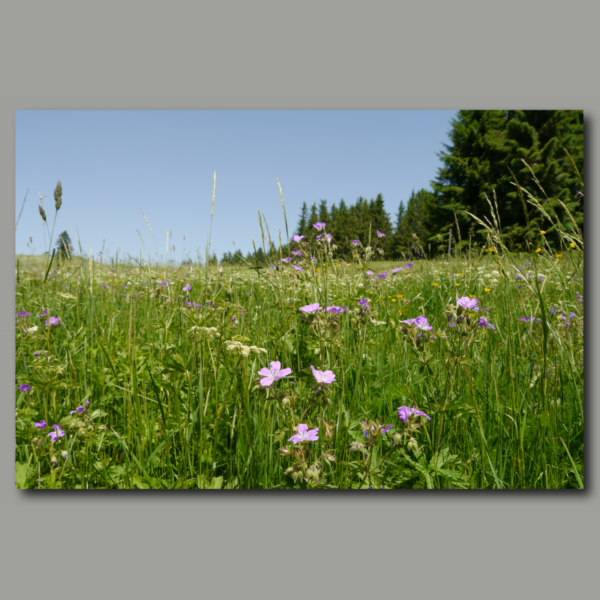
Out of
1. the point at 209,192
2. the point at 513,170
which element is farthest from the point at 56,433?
the point at 513,170

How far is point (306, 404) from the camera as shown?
164 centimetres

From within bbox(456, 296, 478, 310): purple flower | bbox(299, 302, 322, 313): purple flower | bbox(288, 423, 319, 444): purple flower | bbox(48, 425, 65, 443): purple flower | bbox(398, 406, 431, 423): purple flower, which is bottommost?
bbox(48, 425, 65, 443): purple flower

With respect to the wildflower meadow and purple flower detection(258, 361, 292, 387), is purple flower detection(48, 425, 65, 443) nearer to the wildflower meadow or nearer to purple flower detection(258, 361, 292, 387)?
the wildflower meadow

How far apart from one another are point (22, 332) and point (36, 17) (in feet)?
4.99

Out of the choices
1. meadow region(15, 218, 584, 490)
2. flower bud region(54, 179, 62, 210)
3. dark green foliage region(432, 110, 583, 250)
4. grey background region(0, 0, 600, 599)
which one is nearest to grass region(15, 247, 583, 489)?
meadow region(15, 218, 584, 490)

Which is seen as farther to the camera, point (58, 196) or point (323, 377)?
point (58, 196)

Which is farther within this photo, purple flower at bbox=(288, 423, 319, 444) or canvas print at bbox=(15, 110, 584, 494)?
canvas print at bbox=(15, 110, 584, 494)

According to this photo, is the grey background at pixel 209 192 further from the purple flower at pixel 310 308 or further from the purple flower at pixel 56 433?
the purple flower at pixel 310 308

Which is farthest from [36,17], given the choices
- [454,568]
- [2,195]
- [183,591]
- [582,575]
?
[582,575]

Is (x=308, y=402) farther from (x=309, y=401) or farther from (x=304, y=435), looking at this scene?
(x=304, y=435)

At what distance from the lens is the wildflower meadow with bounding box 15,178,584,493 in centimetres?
142

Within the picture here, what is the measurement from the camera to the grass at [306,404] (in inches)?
56.8

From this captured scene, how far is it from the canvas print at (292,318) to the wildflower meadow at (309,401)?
0.01 metres

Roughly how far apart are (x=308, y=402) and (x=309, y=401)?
3cm
